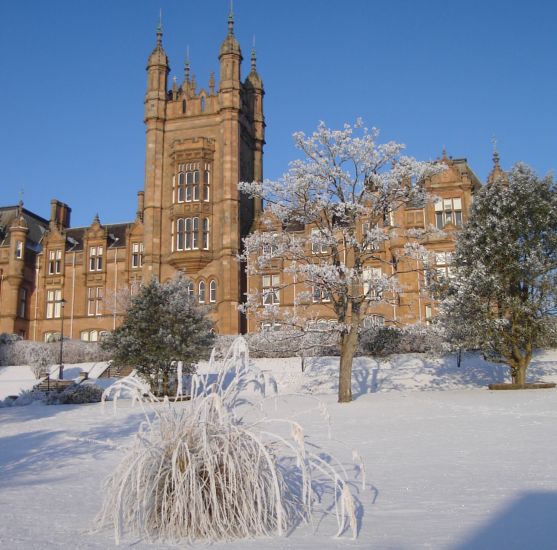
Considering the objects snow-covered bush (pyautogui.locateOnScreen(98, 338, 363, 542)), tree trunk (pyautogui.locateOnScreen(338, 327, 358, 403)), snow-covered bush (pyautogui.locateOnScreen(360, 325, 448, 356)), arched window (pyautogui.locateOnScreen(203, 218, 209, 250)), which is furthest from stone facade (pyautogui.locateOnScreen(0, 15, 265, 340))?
snow-covered bush (pyautogui.locateOnScreen(98, 338, 363, 542))

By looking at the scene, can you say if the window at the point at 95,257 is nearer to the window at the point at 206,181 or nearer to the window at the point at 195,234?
the window at the point at 195,234

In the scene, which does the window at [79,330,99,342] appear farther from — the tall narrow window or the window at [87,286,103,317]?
the tall narrow window

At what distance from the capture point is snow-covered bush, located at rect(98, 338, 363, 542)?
572cm

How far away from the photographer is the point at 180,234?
145 ft

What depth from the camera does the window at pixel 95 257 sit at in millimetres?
50688

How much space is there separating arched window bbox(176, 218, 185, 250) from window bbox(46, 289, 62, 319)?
13.1 m

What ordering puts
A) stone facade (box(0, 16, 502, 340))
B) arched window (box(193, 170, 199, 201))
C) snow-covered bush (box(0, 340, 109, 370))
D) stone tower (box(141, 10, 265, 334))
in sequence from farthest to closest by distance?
1. arched window (box(193, 170, 199, 201))
2. stone tower (box(141, 10, 265, 334))
3. stone facade (box(0, 16, 502, 340))
4. snow-covered bush (box(0, 340, 109, 370))

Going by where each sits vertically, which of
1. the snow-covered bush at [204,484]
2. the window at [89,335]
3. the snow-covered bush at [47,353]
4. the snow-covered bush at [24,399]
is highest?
the window at [89,335]

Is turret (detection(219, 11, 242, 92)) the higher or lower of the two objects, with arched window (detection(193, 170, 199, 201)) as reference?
higher

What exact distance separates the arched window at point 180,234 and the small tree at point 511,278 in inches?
929

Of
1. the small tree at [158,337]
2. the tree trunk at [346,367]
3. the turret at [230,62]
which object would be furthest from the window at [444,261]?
the turret at [230,62]

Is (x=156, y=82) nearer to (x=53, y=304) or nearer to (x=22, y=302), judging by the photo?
(x=53, y=304)

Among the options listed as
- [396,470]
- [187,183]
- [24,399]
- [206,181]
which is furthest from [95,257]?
[396,470]

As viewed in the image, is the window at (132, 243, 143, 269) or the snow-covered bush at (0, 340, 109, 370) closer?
the snow-covered bush at (0, 340, 109, 370)
